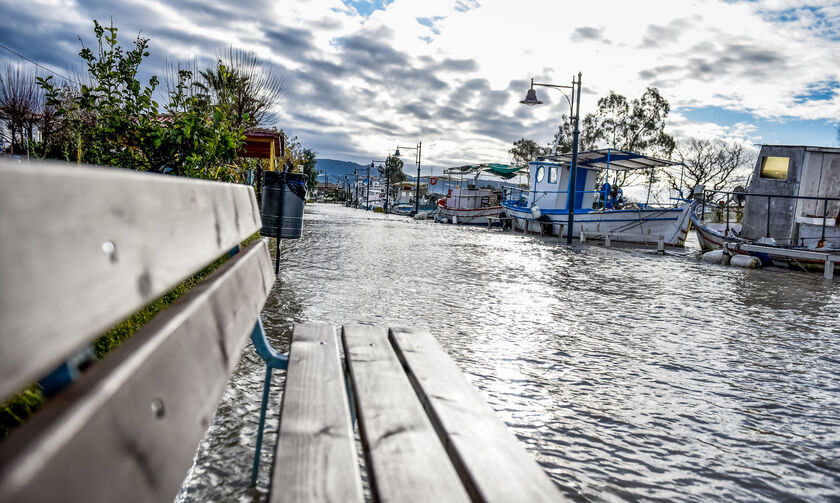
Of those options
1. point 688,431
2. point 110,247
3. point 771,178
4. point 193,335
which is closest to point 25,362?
point 110,247

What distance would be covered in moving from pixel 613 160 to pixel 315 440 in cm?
2342

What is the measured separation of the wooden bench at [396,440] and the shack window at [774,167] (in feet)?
59.1

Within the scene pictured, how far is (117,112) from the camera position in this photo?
19.6ft

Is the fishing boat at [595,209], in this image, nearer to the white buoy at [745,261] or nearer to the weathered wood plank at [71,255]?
the white buoy at [745,261]

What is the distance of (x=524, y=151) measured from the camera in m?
54.9

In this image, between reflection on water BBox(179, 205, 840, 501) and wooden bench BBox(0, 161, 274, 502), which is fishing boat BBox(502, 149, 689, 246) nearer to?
reflection on water BBox(179, 205, 840, 501)

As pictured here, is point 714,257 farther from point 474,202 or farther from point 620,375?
point 474,202

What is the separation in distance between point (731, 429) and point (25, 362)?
319 cm

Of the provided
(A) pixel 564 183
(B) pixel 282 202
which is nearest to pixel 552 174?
(A) pixel 564 183

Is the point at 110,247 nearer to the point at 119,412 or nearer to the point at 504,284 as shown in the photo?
the point at 119,412

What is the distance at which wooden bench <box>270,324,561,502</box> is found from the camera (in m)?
1.01

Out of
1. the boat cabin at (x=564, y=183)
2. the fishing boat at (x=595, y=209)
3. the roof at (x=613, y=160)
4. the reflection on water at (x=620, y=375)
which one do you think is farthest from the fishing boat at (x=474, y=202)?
the reflection on water at (x=620, y=375)

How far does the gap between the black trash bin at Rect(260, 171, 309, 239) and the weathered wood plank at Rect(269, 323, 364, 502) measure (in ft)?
18.4

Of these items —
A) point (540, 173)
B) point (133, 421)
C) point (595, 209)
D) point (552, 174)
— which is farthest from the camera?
point (540, 173)
